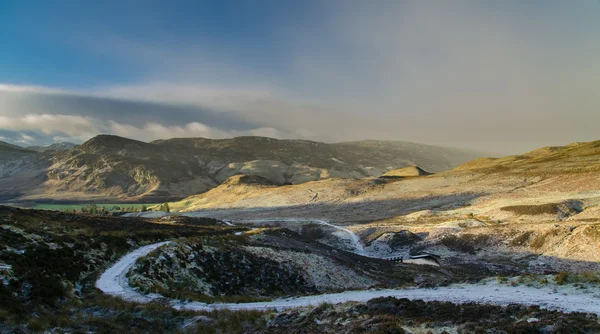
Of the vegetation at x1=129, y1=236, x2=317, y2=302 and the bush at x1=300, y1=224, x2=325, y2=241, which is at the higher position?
the vegetation at x1=129, y1=236, x2=317, y2=302

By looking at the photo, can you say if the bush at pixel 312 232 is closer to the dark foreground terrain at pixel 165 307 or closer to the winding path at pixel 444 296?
the dark foreground terrain at pixel 165 307

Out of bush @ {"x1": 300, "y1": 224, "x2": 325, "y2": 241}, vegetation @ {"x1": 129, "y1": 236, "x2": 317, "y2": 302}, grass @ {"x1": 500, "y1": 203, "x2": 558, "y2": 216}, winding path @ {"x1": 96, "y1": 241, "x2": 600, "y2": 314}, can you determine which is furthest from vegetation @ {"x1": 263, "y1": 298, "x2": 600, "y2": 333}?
grass @ {"x1": 500, "y1": 203, "x2": 558, "y2": 216}

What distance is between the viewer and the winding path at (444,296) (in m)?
17.6

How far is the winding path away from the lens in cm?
1756

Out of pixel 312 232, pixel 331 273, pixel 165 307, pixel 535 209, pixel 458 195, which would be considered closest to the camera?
pixel 165 307

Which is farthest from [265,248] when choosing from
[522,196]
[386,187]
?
[386,187]

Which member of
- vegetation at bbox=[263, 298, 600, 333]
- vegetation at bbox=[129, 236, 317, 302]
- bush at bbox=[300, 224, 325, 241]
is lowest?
bush at bbox=[300, 224, 325, 241]

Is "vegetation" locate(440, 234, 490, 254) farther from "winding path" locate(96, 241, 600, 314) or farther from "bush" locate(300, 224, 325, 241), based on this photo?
"winding path" locate(96, 241, 600, 314)

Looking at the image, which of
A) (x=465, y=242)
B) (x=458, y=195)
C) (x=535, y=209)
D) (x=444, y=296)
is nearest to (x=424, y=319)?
(x=444, y=296)

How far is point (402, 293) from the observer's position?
2334cm

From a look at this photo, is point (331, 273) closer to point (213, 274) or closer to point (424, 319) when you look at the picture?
point (213, 274)

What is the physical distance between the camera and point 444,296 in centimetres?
2102

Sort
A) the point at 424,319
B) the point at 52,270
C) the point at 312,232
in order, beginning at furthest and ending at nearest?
the point at 312,232
the point at 52,270
the point at 424,319

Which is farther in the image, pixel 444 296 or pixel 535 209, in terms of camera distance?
pixel 535 209
